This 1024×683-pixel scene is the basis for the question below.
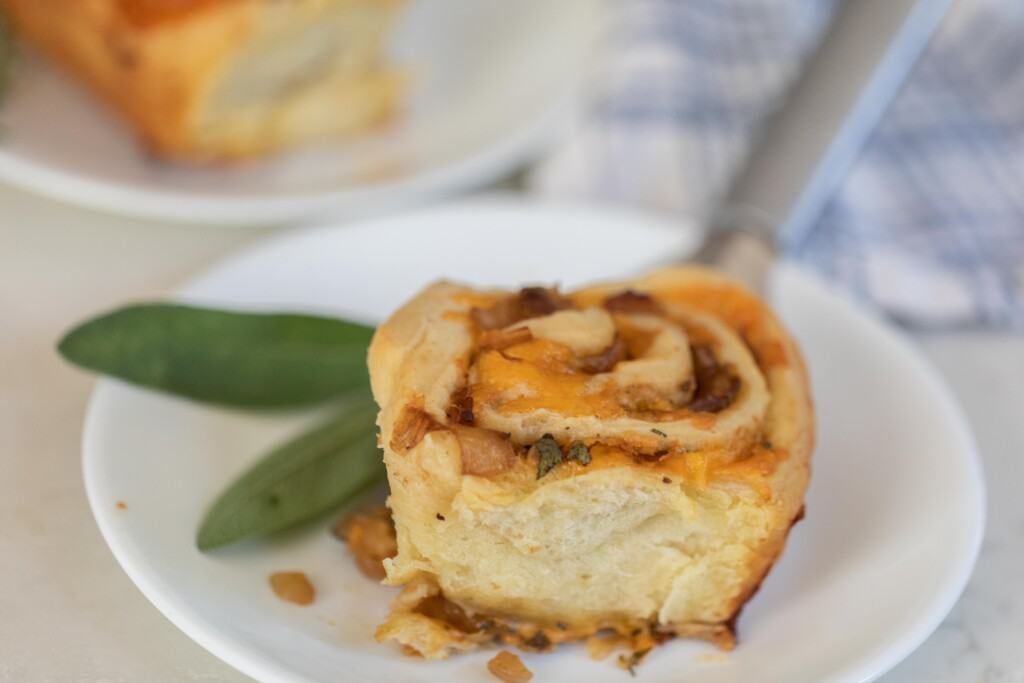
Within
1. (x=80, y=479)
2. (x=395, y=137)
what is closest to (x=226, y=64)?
(x=395, y=137)

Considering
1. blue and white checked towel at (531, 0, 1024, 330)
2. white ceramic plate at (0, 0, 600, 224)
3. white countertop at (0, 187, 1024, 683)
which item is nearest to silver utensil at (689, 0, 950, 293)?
blue and white checked towel at (531, 0, 1024, 330)

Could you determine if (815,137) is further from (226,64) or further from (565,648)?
(226,64)

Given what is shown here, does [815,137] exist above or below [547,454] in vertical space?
above

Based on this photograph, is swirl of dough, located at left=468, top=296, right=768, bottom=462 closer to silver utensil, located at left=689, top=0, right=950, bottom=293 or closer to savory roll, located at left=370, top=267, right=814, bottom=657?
savory roll, located at left=370, top=267, right=814, bottom=657

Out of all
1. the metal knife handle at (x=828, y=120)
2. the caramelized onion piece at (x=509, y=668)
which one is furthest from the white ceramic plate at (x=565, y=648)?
the metal knife handle at (x=828, y=120)

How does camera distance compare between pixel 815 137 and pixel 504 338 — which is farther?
pixel 815 137

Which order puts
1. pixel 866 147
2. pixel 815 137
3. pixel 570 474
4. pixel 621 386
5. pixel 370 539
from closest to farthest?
1. pixel 570 474
2. pixel 621 386
3. pixel 370 539
4. pixel 815 137
5. pixel 866 147
